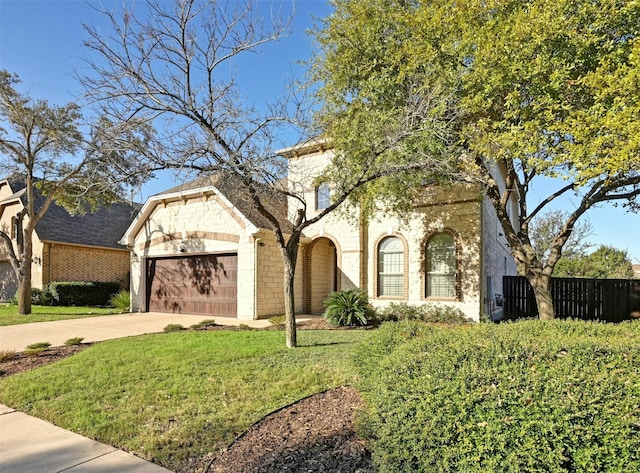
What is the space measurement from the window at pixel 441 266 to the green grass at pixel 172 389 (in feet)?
20.3

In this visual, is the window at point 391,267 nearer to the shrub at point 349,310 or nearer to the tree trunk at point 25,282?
the shrub at point 349,310

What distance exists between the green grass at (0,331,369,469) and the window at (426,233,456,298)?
20.3 ft

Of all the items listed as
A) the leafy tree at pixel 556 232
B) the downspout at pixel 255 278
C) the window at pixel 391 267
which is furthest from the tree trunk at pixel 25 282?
the leafy tree at pixel 556 232

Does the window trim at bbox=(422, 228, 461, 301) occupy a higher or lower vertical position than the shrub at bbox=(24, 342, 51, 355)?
higher

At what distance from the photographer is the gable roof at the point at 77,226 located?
20.7 m

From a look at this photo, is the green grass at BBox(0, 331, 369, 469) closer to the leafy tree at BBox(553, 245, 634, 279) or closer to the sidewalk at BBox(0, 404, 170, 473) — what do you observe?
the sidewalk at BBox(0, 404, 170, 473)

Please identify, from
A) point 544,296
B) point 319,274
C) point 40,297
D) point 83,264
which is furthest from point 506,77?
point 83,264

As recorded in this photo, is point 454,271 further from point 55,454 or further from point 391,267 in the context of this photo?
point 55,454

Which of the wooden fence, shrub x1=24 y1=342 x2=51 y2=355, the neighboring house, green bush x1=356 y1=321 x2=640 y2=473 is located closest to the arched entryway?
the wooden fence

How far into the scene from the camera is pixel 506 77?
7820 mm

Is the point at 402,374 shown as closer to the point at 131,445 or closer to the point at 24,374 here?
the point at 131,445

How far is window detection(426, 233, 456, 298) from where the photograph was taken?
1280cm

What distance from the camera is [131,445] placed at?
3.65 metres

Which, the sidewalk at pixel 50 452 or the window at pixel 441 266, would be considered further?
the window at pixel 441 266
